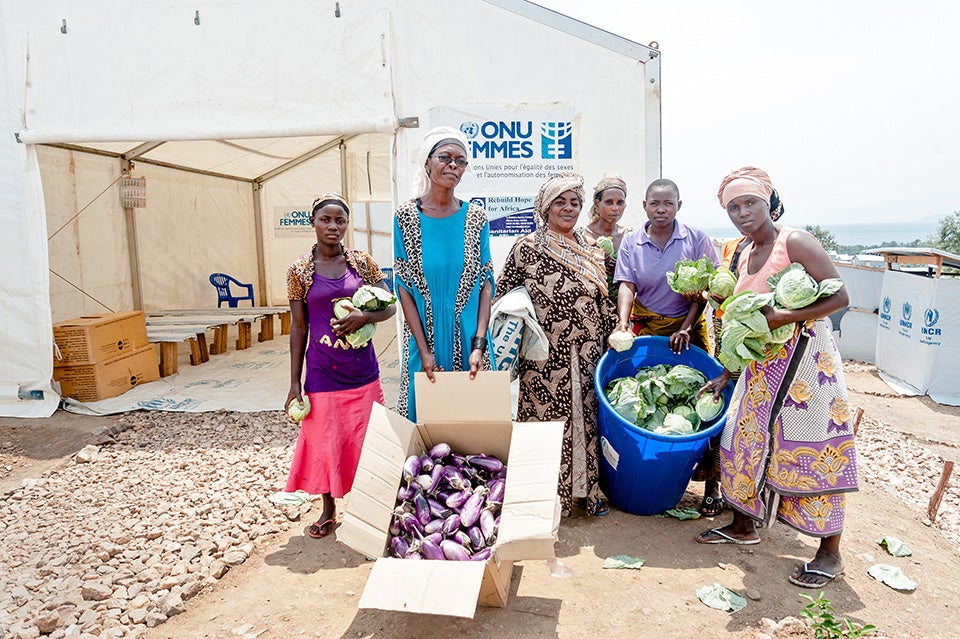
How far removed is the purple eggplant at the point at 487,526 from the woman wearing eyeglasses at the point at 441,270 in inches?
27.9

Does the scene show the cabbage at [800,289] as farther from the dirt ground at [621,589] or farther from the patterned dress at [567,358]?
the dirt ground at [621,589]

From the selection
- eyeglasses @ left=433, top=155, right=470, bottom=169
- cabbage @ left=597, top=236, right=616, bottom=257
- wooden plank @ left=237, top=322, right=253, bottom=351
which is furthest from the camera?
wooden plank @ left=237, top=322, right=253, bottom=351

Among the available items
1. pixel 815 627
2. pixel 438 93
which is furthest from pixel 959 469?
pixel 438 93

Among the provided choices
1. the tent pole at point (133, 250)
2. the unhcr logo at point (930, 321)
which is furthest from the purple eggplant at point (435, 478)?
the tent pole at point (133, 250)

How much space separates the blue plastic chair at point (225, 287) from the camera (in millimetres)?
10180

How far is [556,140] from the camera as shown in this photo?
4.88 meters

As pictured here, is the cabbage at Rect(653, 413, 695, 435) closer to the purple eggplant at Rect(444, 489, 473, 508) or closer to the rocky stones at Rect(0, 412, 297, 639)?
the purple eggplant at Rect(444, 489, 473, 508)

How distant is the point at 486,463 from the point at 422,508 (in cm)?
37

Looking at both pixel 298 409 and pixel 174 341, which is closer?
pixel 298 409

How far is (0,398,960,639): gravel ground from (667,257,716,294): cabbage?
1.62 metres

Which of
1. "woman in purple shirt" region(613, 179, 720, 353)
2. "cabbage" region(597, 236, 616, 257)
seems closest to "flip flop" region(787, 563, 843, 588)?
"woman in purple shirt" region(613, 179, 720, 353)

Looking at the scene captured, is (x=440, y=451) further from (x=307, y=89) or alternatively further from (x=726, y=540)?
(x=307, y=89)

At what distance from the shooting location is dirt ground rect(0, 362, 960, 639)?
2.52 m

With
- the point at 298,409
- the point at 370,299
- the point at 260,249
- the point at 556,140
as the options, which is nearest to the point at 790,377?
the point at 370,299
